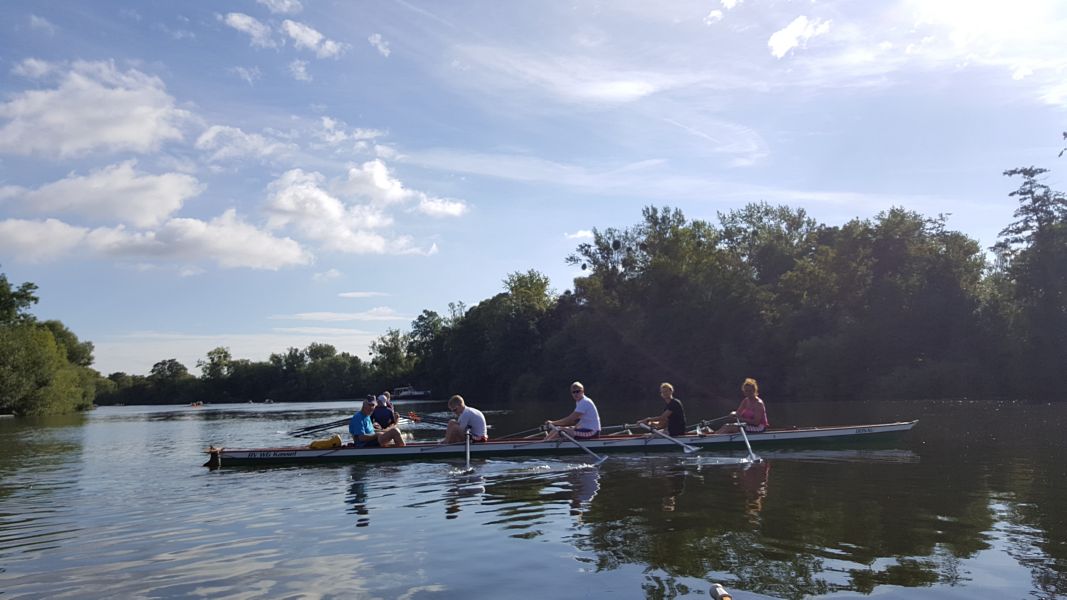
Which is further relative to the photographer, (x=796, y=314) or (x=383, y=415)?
(x=796, y=314)

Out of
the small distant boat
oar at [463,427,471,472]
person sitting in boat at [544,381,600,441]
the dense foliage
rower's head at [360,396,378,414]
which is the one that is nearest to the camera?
oar at [463,427,471,472]

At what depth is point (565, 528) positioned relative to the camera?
30.3ft

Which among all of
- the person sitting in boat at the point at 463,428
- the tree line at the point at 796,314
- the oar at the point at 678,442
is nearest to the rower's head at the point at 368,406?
the person sitting in boat at the point at 463,428

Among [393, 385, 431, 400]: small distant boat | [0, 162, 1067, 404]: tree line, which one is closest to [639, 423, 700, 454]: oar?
[0, 162, 1067, 404]: tree line

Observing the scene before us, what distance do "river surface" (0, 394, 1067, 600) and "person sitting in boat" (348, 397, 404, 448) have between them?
2.93ft

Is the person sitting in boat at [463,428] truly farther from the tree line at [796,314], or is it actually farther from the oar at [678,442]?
the tree line at [796,314]

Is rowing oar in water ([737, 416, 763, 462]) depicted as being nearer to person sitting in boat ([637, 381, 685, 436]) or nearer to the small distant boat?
person sitting in boat ([637, 381, 685, 436])

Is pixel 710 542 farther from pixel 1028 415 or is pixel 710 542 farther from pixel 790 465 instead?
pixel 1028 415

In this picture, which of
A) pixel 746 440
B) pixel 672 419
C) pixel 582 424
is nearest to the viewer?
pixel 746 440

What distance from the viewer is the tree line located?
39.5 metres

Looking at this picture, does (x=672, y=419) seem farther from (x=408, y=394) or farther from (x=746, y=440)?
(x=408, y=394)

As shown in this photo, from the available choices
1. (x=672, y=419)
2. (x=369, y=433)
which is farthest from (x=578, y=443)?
(x=369, y=433)

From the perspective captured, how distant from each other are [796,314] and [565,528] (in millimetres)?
44226

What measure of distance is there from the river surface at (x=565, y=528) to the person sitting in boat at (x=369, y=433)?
89 cm
